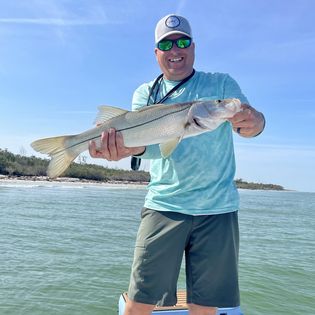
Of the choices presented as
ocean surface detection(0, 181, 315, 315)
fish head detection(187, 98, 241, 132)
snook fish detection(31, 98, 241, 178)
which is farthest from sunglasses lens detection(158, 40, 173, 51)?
ocean surface detection(0, 181, 315, 315)

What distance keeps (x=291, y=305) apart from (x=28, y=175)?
43.6 meters

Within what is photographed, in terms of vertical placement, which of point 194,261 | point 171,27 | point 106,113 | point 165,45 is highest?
point 171,27

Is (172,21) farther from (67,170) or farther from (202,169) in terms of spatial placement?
(67,170)

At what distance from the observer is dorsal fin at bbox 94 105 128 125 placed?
332cm

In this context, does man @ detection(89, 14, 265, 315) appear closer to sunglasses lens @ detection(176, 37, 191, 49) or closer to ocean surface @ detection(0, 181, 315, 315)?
sunglasses lens @ detection(176, 37, 191, 49)

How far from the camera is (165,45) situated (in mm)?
3385

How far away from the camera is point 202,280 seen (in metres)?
3.28

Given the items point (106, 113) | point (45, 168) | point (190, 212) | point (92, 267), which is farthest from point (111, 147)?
point (45, 168)

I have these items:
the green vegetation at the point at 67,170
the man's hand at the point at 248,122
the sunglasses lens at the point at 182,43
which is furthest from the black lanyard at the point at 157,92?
the green vegetation at the point at 67,170

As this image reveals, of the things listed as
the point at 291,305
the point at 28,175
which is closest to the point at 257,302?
the point at 291,305

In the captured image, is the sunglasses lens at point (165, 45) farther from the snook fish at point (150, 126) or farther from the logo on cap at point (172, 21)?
the snook fish at point (150, 126)

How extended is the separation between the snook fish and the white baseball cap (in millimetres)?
651

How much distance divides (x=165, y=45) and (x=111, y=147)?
95 cm

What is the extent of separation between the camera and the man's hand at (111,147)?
10.6ft
